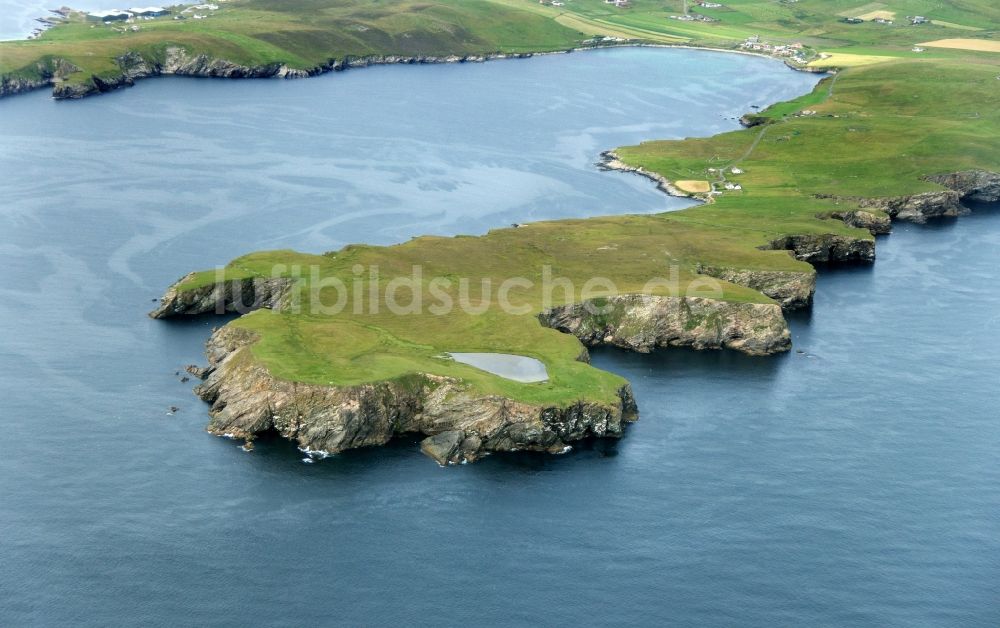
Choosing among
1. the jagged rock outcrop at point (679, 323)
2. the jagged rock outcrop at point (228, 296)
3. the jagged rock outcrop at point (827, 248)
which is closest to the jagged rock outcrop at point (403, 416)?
the jagged rock outcrop at point (679, 323)

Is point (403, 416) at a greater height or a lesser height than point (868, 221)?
lesser

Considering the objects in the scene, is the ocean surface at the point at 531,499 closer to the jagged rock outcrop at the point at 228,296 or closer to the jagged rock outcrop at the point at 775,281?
the jagged rock outcrop at the point at 228,296

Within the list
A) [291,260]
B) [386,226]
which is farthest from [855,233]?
[291,260]

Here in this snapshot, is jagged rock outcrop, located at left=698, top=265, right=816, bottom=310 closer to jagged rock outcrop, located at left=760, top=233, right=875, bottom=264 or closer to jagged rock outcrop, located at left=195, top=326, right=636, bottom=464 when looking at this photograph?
jagged rock outcrop, located at left=760, top=233, right=875, bottom=264

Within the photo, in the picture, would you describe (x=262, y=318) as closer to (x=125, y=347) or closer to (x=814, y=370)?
(x=125, y=347)

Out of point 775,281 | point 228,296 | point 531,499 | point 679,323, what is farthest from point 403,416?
point 775,281

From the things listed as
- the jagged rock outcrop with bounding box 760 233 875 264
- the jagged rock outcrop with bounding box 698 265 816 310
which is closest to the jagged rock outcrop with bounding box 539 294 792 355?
the jagged rock outcrop with bounding box 698 265 816 310

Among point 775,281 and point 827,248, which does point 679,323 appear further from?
point 827,248

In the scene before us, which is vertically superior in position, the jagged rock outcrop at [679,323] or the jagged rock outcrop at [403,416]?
the jagged rock outcrop at [679,323]
